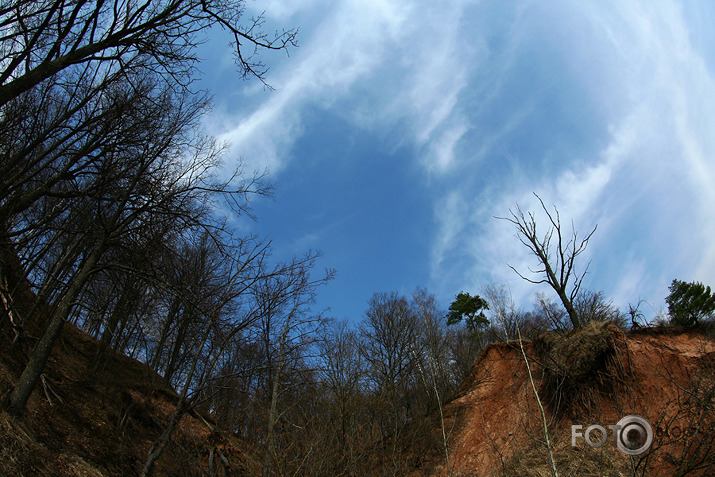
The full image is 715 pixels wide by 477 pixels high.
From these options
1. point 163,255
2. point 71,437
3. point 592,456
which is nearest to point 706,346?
point 592,456

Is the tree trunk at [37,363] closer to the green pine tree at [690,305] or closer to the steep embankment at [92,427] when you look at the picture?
the steep embankment at [92,427]

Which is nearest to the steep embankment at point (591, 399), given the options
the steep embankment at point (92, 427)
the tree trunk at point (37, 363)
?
the steep embankment at point (92, 427)

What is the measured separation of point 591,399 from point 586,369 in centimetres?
73

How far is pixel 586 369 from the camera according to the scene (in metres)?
9.56

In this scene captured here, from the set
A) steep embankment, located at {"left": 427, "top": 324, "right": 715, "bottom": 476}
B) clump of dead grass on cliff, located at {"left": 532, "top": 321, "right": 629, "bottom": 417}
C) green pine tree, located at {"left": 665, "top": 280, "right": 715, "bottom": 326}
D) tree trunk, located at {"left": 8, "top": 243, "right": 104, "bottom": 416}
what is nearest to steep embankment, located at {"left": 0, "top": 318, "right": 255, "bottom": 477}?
tree trunk, located at {"left": 8, "top": 243, "right": 104, "bottom": 416}

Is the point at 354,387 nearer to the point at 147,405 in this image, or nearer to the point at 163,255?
the point at 147,405

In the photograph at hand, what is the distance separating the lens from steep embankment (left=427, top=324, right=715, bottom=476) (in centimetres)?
773

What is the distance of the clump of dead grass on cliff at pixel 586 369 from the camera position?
9.27m

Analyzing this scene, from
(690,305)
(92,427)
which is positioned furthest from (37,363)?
(690,305)

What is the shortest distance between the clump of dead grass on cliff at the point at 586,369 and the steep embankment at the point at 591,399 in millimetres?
23

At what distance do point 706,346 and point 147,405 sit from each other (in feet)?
51.7

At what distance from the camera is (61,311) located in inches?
233

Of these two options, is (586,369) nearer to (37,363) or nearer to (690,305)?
(690,305)

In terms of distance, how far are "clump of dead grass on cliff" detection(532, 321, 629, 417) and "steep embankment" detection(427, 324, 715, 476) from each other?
0.07 ft
